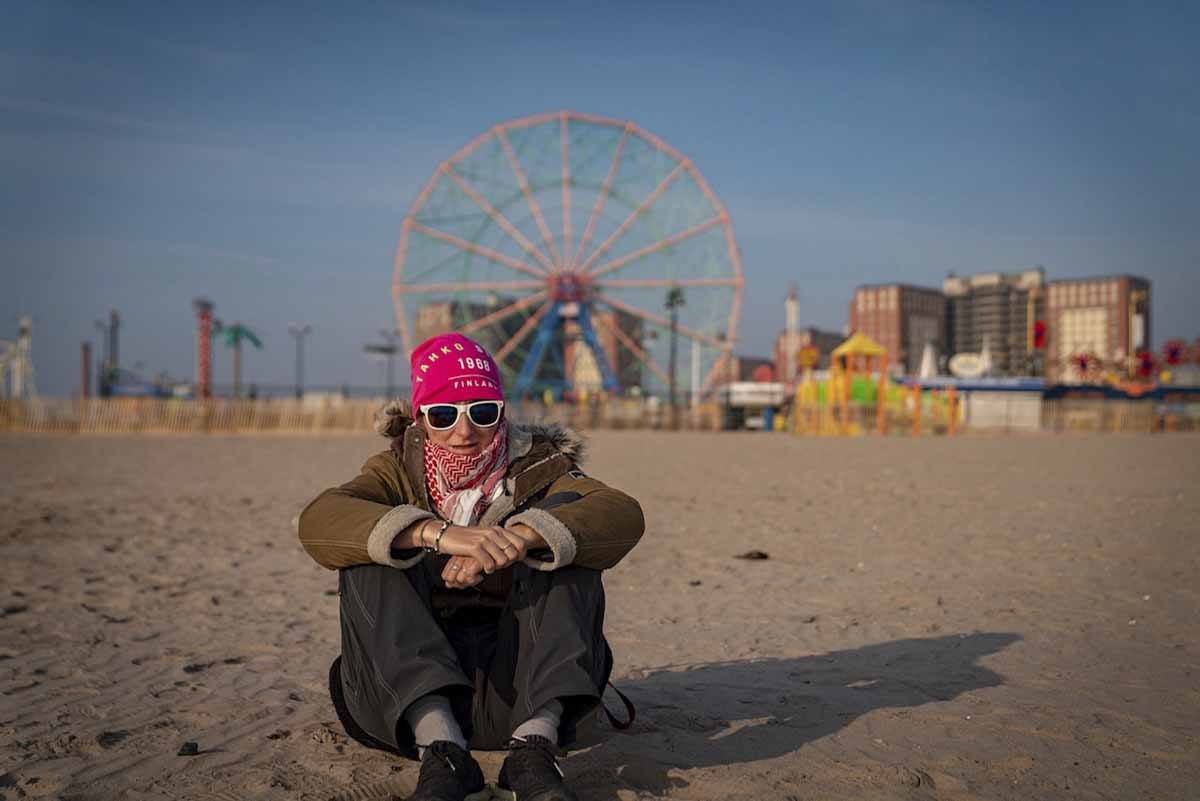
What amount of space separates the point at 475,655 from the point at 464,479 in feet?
1.50

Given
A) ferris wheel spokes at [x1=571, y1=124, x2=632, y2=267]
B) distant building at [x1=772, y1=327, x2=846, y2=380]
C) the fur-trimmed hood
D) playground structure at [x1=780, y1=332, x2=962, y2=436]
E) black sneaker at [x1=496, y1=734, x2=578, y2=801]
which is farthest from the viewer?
distant building at [x1=772, y1=327, x2=846, y2=380]

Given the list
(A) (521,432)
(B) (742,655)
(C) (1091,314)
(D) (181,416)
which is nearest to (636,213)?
(D) (181,416)

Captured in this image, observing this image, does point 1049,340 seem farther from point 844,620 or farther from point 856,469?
point 844,620

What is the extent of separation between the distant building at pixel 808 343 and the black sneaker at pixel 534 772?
358ft

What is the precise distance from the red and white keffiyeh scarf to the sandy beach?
669 millimetres

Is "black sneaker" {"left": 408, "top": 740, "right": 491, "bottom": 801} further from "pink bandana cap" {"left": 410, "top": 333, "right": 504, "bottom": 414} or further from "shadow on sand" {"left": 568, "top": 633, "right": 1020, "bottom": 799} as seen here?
"pink bandana cap" {"left": 410, "top": 333, "right": 504, "bottom": 414}

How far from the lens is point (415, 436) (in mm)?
2771

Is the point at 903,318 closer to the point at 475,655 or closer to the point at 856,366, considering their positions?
the point at 856,366

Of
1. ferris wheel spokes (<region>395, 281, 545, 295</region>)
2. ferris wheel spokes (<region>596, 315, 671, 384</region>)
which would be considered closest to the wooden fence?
ferris wheel spokes (<region>395, 281, 545, 295</region>)

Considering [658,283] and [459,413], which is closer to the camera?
[459,413]

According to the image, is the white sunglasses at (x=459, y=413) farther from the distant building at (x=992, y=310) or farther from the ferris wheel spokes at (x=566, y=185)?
the distant building at (x=992, y=310)

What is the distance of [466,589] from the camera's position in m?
2.62

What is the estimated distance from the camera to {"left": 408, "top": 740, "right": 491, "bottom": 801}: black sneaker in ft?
7.18

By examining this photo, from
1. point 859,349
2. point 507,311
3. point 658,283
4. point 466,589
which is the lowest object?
point 466,589
